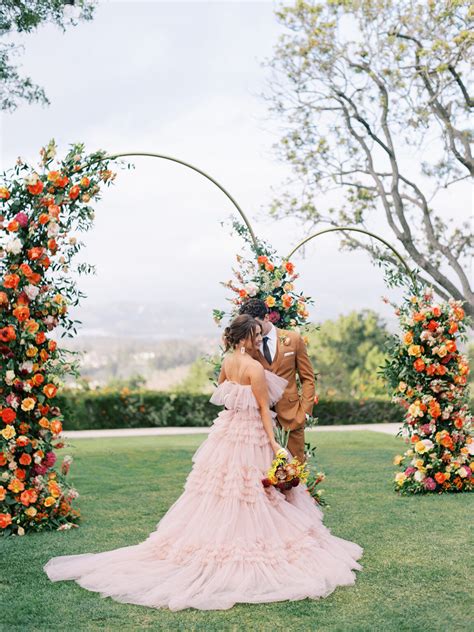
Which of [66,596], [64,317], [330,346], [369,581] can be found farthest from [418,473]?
[330,346]

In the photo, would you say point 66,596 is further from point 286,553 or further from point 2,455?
point 2,455

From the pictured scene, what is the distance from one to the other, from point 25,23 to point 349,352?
21.2 meters

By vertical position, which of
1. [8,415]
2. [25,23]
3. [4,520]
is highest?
[25,23]

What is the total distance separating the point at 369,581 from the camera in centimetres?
506

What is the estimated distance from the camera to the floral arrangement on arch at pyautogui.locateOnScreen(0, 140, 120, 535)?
6.57m

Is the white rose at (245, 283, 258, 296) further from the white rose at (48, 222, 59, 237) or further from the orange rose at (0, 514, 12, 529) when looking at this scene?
the orange rose at (0, 514, 12, 529)

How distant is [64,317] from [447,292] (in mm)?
13124

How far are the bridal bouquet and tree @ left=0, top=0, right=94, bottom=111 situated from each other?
26.6 feet

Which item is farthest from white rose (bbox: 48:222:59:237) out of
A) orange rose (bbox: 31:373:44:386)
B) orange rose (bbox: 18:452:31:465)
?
orange rose (bbox: 18:452:31:465)

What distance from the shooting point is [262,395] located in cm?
534

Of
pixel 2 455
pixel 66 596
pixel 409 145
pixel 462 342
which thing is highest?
pixel 409 145

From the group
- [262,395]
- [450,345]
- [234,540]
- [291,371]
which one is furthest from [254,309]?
[450,345]

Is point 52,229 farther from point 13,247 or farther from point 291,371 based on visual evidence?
point 291,371

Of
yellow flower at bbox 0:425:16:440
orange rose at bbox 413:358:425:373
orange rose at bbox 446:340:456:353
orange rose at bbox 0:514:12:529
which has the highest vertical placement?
orange rose at bbox 446:340:456:353
